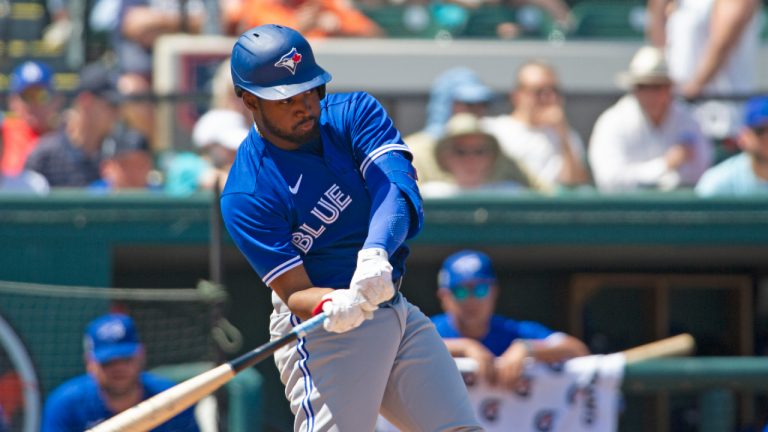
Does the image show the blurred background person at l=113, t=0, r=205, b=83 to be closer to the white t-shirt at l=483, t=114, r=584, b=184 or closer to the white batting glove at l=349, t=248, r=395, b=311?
the white t-shirt at l=483, t=114, r=584, b=184

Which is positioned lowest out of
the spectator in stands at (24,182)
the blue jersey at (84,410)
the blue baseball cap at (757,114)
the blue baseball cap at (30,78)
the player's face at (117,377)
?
the blue jersey at (84,410)

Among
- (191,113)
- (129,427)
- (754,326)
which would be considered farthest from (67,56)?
(129,427)

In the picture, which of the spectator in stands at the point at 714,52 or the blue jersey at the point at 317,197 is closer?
the blue jersey at the point at 317,197

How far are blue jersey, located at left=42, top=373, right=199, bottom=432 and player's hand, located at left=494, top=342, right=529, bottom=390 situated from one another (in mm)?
1421

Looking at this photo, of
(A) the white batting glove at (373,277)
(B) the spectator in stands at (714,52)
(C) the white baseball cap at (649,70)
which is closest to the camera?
(A) the white batting glove at (373,277)

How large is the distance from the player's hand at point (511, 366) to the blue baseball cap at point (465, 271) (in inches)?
15.3

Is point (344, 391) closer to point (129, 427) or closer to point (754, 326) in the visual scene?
point (129, 427)

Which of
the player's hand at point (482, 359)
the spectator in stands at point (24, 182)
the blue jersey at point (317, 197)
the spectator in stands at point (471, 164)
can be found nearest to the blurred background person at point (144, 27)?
the spectator in stands at point (24, 182)

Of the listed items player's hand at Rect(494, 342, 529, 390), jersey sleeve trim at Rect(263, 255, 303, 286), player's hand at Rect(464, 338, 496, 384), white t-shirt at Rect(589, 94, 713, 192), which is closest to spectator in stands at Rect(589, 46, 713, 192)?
white t-shirt at Rect(589, 94, 713, 192)

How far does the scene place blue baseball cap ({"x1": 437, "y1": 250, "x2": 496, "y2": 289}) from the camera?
6.52 metres

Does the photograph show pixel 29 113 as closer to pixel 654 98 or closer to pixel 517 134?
pixel 517 134

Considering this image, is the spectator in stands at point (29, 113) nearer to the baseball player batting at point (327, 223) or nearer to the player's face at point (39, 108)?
the player's face at point (39, 108)

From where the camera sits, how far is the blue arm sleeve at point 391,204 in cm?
392

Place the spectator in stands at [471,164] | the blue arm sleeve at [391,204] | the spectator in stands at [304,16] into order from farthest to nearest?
the spectator in stands at [304,16], the spectator in stands at [471,164], the blue arm sleeve at [391,204]
